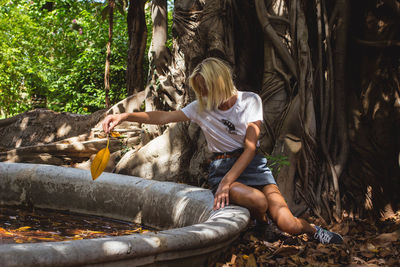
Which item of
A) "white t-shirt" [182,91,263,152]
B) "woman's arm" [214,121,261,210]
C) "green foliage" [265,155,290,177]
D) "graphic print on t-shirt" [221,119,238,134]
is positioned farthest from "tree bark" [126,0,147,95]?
"woman's arm" [214,121,261,210]

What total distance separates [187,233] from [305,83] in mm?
2213

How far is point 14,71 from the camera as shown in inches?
552

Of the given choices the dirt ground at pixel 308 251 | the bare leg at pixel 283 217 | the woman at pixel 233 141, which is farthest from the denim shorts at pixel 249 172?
the dirt ground at pixel 308 251

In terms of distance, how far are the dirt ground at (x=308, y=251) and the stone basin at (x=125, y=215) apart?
0.25 m

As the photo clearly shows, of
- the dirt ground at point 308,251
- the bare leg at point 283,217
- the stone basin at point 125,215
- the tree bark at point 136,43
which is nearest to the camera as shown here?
the stone basin at point 125,215

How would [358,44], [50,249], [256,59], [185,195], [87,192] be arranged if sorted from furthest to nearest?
[256,59] → [358,44] → [87,192] → [185,195] → [50,249]

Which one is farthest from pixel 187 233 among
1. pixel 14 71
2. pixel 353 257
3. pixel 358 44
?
pixel 14 71

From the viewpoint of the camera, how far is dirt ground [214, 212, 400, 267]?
8.45 feet

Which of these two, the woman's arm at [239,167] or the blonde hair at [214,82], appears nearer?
→ the woman's arm at [239,167]

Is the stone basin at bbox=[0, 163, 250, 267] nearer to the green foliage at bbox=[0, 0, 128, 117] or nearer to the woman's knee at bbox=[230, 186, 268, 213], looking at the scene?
the woman's knee at bbox=[230, 186, 268, 213]

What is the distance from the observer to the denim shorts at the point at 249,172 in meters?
3.05

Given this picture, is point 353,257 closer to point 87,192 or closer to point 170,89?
point 87,192

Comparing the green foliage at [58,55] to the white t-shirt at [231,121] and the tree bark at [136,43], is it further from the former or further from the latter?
the white t-shirt at [231,121]

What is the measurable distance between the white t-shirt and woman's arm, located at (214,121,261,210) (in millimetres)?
101
